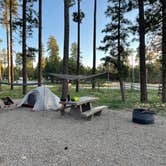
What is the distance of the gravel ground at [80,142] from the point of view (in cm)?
297

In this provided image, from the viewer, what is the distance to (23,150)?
3352 millimetres

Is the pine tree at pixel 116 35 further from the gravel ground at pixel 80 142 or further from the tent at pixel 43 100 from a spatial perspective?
the gravel ground at pixel 80 142

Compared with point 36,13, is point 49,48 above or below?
above

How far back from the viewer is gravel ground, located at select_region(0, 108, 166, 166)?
117 inches

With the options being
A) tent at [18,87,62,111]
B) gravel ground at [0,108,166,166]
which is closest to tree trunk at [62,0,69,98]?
tent at [18,87,62,111]

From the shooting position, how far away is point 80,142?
3.84 meters

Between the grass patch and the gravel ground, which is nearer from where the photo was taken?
the gravel ground

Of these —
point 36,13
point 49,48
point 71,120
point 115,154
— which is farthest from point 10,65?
point 49,48

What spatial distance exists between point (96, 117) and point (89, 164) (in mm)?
3480

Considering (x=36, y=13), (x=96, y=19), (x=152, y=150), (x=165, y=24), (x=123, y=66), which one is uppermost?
(x=96, y=19)

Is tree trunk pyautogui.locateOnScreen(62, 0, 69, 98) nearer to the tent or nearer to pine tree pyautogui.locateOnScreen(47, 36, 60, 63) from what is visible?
the tent

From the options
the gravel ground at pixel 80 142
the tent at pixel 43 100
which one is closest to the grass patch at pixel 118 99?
the gravel ground at pixel 80 142

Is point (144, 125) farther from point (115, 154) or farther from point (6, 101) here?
point (6, 101)

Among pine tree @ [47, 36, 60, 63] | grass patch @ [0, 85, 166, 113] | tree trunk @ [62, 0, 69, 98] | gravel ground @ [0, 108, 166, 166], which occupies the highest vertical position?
pine tree @ [47, 36, 60, 63]
